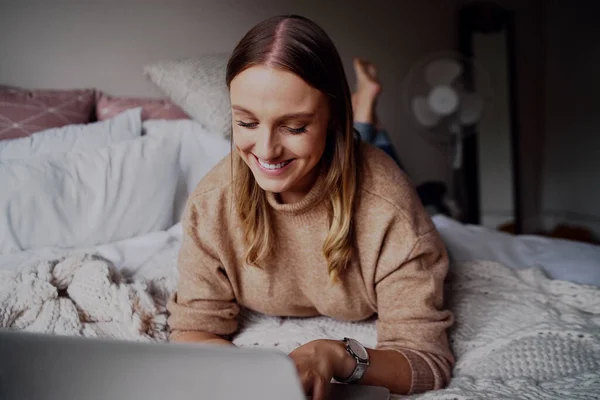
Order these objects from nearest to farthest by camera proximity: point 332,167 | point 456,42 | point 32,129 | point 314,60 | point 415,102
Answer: point 314,60 → point 332,167 → point 32,129 → point 415,102 → point 456,42

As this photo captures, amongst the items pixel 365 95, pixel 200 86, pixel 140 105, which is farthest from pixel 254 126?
pixel 140 105

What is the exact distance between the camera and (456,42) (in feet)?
10.1

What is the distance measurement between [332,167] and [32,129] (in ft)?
3.21

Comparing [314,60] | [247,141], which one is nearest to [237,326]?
[247,141]

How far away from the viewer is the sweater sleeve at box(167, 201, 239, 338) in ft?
2.89

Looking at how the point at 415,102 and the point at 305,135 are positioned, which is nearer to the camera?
the point at 305,135

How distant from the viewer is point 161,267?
1.13 m

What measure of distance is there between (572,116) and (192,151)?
2.89 metres

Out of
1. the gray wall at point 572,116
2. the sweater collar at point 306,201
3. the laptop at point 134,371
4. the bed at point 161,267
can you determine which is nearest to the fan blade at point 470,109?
the bed at point 161,267

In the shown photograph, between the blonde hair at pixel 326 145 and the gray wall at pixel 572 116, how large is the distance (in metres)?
2.92

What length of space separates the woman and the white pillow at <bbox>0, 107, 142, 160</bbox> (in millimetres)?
611

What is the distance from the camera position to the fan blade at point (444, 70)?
2.39 metres

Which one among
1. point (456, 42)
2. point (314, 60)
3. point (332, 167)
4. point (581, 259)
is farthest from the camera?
point (456, 42)

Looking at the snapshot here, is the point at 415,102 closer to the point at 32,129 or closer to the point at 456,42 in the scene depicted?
the point at 456,42
